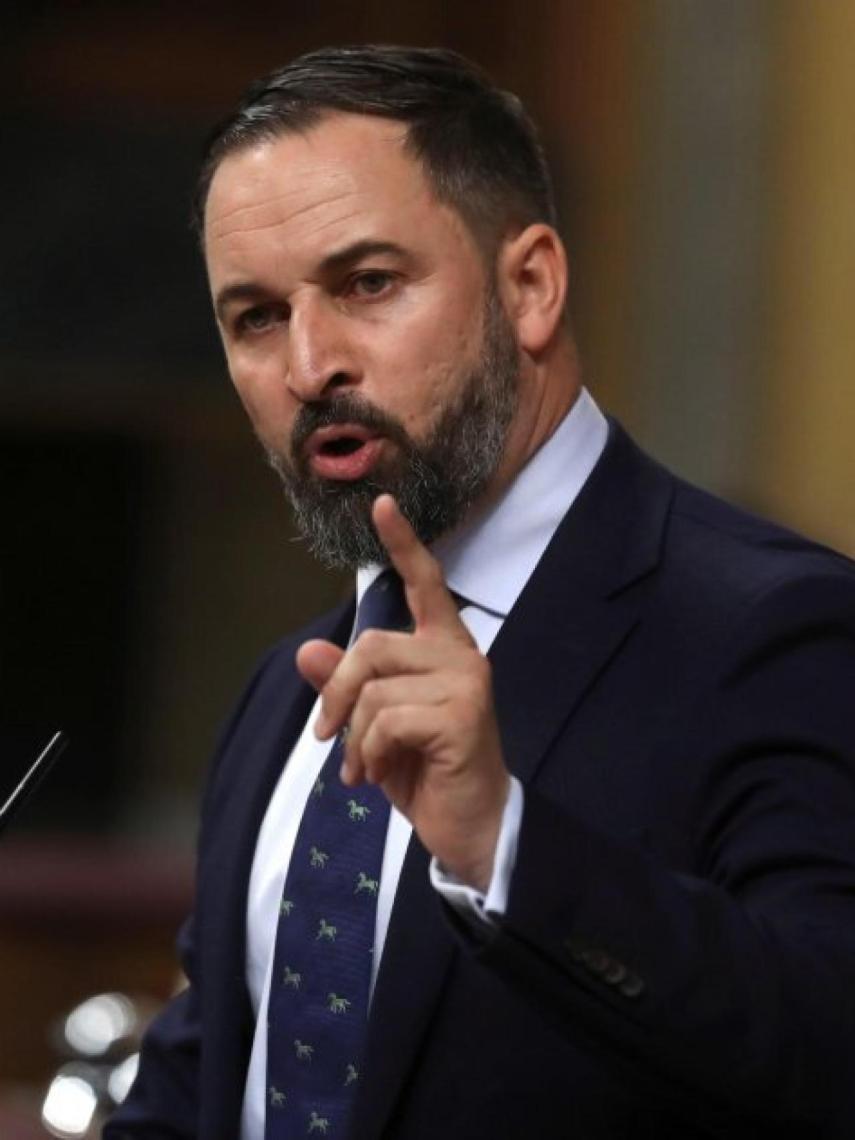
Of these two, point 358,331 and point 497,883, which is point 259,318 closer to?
point 358,331

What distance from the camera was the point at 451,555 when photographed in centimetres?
270

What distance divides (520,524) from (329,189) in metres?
0.37

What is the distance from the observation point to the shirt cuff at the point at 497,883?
2.11 metres

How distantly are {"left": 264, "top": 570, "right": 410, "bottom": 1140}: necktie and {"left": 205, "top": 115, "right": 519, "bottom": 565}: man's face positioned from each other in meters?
0.28

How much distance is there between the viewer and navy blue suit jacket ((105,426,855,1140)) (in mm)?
2121

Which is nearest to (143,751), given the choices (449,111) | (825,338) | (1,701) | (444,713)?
(1,701)

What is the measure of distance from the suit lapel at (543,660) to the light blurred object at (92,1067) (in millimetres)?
1191

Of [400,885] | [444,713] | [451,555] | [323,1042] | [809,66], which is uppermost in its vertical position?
[444,713]

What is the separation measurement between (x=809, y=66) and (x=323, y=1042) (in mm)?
4580

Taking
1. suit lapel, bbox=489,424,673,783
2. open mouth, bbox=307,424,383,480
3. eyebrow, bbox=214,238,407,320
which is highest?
eyebrow, bbox=214,238,407,320

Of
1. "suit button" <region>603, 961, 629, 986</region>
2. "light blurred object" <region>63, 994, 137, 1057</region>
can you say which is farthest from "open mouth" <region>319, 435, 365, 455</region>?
"light blurred object" <region>63, 994, 137, 1057</region>

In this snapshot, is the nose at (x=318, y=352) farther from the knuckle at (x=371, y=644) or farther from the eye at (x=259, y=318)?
the knuckle at (x=371, y=644)

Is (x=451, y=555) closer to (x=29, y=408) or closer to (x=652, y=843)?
(x=652, y=843)

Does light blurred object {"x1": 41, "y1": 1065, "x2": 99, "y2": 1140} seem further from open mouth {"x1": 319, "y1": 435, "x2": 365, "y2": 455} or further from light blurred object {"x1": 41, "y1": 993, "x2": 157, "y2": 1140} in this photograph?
open mouth {"x1": 319, "y1": 435, "x2": 365, "y2": 455}
